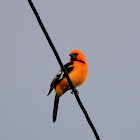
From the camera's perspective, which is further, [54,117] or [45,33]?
[54,117]

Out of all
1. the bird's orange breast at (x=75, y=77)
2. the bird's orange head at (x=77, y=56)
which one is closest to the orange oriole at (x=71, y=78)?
the bird's orange breast at (x=75, y=77)

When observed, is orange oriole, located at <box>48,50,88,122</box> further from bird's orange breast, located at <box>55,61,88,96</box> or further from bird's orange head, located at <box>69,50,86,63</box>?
bird's orange head, located at <box>69,50,86,63</box>

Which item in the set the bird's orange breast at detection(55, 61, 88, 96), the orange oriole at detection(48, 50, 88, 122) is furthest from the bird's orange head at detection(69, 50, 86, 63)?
the bird's orange breast at detection(55, 61, 88, 96)

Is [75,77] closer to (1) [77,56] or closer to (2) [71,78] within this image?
(2) [71,78]

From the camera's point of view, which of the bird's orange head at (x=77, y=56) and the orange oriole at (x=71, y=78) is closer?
the orange oriole at (x=71, y=78)

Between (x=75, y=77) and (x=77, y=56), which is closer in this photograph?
(x=75, y=77)

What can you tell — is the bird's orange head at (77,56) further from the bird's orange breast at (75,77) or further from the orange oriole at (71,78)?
the bird's orange breast at (75,77)

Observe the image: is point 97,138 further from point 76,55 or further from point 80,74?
point 76,55

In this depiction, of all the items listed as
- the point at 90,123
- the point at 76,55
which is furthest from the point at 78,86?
the point at 90,123

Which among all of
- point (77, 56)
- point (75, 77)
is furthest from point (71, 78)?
point (77, 56)

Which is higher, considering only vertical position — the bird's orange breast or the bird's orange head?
the bird's orange head

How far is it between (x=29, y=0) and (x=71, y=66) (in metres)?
4.22

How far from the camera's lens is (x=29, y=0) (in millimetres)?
3166

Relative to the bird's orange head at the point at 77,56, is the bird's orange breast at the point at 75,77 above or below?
below
